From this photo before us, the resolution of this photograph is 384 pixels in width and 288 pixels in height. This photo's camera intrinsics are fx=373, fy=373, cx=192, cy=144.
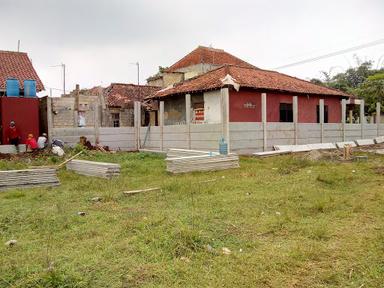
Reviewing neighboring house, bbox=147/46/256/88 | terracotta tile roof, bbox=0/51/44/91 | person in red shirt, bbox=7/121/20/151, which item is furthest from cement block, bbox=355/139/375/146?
terracotta tile roof, bbox=0/51/44/91

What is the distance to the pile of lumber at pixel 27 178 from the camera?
8727 mm

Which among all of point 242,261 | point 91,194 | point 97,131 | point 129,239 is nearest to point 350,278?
point 242,261

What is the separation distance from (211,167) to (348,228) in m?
6.54

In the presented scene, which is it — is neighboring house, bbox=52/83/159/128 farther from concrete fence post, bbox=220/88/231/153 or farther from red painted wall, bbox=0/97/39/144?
concrete fence post, bbox=220/88/231/153

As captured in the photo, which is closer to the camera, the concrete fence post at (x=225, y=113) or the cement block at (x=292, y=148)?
the concrete fence post at (x=225, y=113)

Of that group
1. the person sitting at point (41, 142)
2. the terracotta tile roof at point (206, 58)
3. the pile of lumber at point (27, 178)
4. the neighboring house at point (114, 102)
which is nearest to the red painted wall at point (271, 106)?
the person sitting at point (41, 142)

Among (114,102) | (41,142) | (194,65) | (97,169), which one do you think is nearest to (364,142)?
(194,65)

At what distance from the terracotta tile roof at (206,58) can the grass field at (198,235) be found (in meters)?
25.1

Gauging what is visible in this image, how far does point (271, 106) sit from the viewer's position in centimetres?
1998

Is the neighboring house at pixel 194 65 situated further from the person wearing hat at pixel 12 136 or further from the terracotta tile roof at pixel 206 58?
the person wearing hat at pixel 12 136

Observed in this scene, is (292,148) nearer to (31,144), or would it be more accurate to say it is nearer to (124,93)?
(31,144)

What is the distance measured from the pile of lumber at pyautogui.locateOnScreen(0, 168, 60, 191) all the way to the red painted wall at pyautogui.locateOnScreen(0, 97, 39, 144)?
24.0 ft

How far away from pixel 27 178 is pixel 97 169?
1951mm

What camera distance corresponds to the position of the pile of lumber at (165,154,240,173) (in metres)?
10.9
